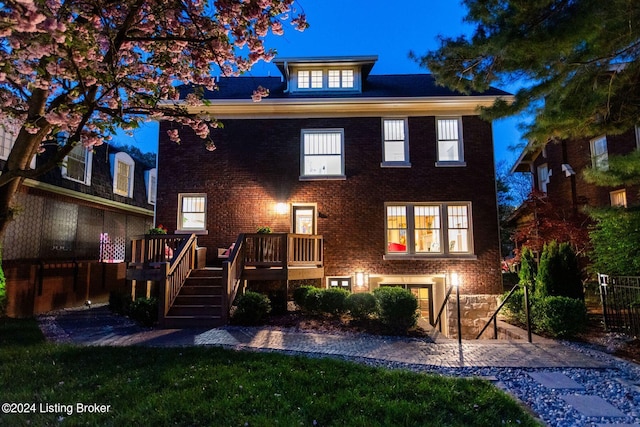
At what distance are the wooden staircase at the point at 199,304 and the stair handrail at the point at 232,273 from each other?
0.28 feet

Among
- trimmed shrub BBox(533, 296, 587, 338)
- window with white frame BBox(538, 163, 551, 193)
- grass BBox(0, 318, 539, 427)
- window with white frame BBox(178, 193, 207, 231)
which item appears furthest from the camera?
window with white frame BBox(538, 163, 551, 193)

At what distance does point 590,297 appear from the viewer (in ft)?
36.8

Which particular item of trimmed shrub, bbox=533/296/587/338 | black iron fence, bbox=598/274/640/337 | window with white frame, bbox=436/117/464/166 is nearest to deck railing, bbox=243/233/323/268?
window with white frame, bbox=436/117/464/166

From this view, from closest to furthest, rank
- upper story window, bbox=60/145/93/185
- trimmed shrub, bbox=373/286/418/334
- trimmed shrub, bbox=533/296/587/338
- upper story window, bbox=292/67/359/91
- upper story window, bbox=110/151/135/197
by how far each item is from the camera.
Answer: trimmed shrub, bbox=533/296/587/338 < trimmed shrub, bbox=373/286/418/334 < upper story window, bbox=60/145/93/185 < upper story window, bbox=292/67/359/91 < upper story window, bbox=110/151/135/197

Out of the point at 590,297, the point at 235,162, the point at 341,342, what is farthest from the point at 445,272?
the point at 235,162

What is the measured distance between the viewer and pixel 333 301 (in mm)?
8117

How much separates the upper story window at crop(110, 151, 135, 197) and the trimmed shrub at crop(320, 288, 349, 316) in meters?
10.1

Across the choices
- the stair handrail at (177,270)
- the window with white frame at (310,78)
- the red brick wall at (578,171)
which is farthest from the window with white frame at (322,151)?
the red brick wall at (578,171)

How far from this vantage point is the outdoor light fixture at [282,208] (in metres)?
11.3

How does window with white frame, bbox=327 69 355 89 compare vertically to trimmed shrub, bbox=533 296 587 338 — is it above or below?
above

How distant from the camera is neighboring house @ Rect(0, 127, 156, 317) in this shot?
32.3 ft

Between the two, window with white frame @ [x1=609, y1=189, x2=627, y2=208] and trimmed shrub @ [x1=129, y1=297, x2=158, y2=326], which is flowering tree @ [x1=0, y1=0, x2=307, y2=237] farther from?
window with white frame @ [x1=609, y1=189, x2=627, y2=208]

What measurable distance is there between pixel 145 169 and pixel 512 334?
50.0ft

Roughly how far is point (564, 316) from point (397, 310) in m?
3.14
